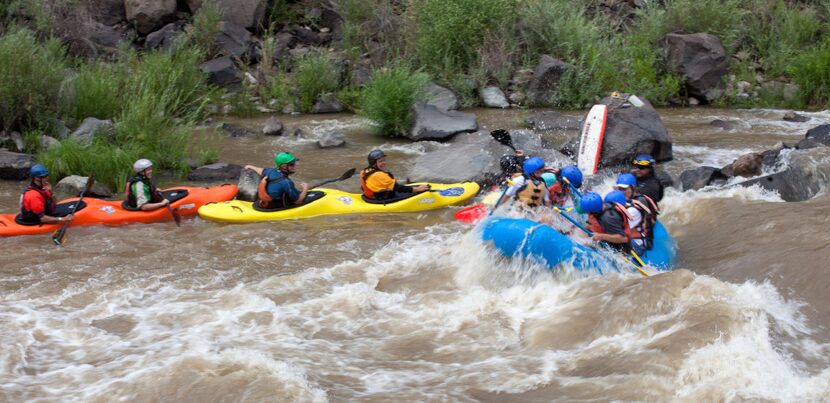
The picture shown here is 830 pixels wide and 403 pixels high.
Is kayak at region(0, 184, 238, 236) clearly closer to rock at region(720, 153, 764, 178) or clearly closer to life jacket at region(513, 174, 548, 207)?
life jacket at region(513, 174, 548, 207)

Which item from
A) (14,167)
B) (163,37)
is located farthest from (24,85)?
(163,37)

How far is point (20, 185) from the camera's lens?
31.8 ft

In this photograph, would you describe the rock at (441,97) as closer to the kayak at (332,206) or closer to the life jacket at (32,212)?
the kayak at (332,206)

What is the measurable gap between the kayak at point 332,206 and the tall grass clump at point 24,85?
361 cm

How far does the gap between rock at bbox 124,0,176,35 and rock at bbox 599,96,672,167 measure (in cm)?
962

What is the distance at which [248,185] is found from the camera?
30.7 feet

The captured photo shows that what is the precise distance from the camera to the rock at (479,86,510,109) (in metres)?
14.5

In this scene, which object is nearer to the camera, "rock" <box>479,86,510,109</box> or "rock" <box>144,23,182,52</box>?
"rock" <box>479,86,510,109</box>

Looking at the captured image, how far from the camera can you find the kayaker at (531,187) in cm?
753

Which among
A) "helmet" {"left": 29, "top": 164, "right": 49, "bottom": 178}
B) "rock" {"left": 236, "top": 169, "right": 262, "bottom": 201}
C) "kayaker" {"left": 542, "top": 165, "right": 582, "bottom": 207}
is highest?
"kayaker" {"left": 542, "top": 165, "right": 582, "bottom": 207}

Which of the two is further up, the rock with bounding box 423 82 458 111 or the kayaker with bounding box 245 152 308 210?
the kayaker with bounding box 245 152 308 210

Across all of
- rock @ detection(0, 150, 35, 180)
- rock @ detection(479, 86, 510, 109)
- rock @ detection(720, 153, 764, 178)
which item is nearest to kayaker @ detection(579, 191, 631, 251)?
rock @ detection(720, 153, 764, 178)

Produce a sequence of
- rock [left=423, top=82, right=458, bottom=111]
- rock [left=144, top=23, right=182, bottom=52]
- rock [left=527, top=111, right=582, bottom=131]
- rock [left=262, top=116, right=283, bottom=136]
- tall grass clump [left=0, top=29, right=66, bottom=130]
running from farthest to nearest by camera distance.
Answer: rock [left=144, top=23, right=182, bottom=52]
rock [left=423, top=82, right=458, bottom=111]
rock [left=262, top=116, right=283, bottom=136]
rock [left=527, top=111, right=582, bottom=131]
tall grass clump [left=0, top=29, right=66, bottom=130]

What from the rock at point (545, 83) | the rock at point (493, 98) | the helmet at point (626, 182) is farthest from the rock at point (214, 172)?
the rock at point (545, 83)
